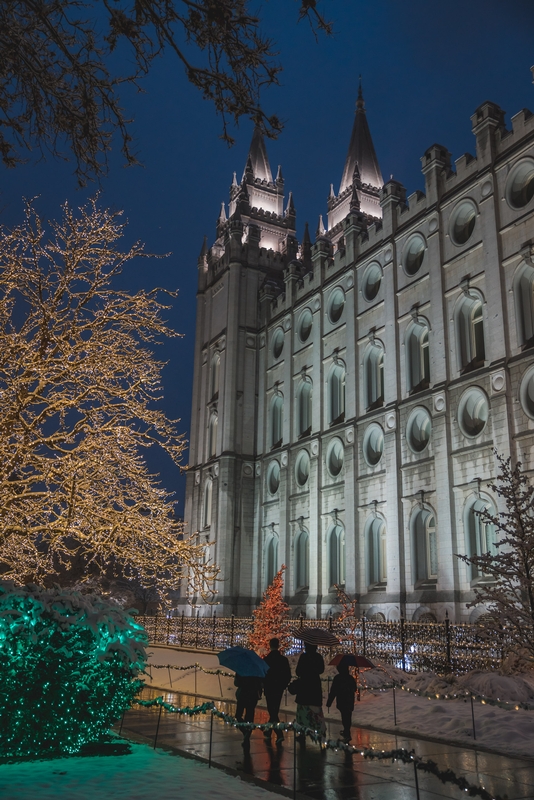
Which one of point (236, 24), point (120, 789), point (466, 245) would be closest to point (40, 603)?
point (120, 789)

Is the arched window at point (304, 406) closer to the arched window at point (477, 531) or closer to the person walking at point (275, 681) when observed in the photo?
the arched window at point (477, 531)

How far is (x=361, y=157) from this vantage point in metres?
57.7

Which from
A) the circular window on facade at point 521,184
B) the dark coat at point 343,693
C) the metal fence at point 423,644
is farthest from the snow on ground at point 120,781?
the circular window on facade at point 521,184

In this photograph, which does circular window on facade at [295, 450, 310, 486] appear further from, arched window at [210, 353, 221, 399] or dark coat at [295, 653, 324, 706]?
dark coat at [295, 653, 324, 706]

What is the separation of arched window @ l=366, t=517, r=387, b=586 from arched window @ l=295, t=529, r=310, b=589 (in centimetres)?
592

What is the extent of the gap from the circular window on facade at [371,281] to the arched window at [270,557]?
15.5 m

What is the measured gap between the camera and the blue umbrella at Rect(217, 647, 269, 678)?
994cm

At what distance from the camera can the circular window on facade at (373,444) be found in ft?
105

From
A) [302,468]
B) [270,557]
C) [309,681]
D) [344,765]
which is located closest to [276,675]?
[309,681]

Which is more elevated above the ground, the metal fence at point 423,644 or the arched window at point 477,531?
the arched window at point 477,531

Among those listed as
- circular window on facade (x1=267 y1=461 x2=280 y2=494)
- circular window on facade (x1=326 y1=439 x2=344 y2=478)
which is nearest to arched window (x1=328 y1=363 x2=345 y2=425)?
circular window on facade (x1=326 y1=439 x2=344 y2=478)

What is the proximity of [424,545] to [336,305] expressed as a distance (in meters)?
15.5

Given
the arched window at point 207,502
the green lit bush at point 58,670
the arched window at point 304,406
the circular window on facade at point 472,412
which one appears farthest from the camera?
the arched window at point 207,502

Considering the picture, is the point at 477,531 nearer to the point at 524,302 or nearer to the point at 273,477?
the point at 524,302
